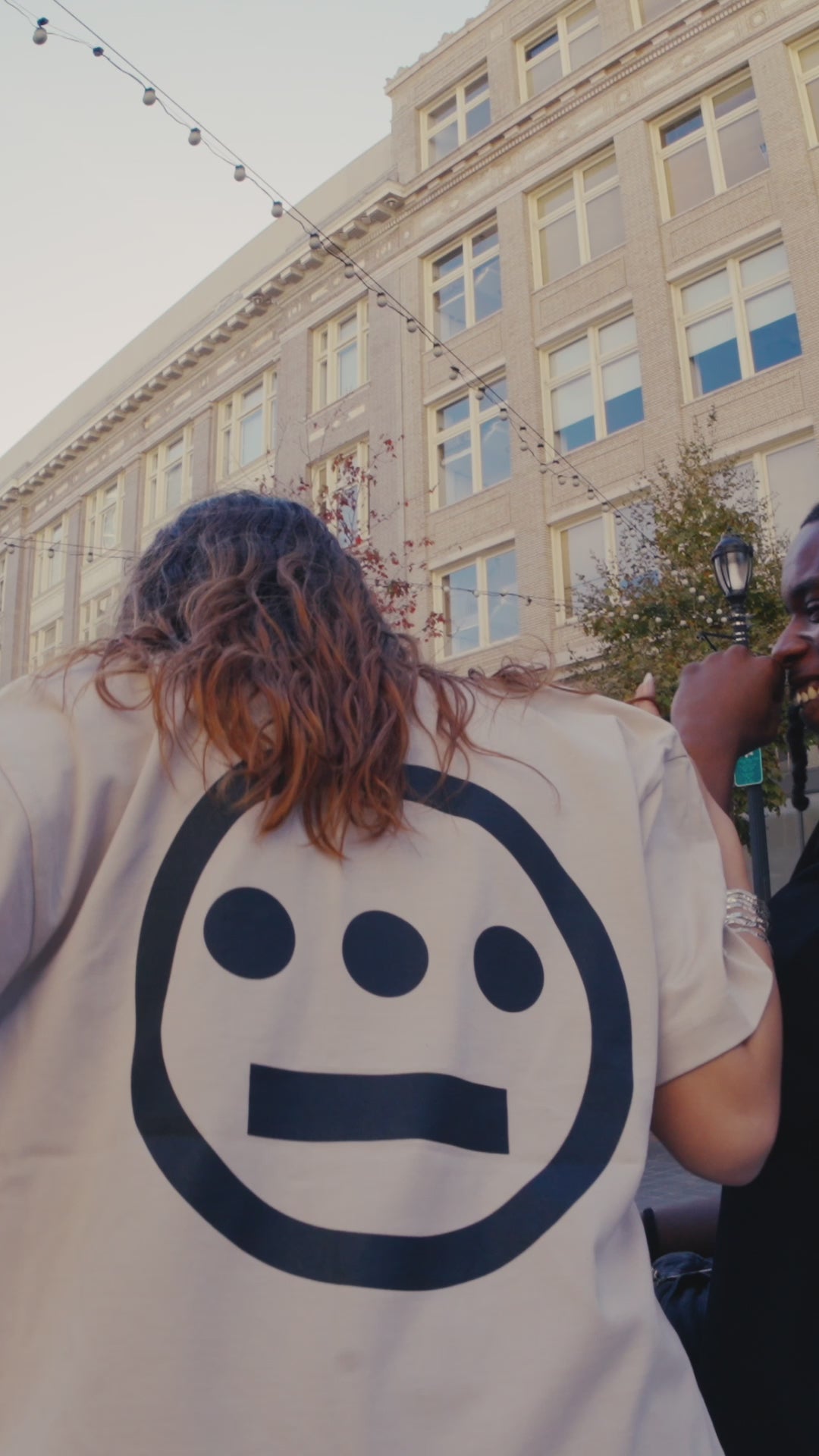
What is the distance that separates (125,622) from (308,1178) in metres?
0.67

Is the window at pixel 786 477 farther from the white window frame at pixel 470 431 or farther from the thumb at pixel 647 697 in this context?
the thumb at pixel 647 697

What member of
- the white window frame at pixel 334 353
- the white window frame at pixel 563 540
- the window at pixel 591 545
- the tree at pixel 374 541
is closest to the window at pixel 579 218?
the white window frame at pixel 334 353

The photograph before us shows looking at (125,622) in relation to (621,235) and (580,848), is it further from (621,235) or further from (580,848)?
(621,235)

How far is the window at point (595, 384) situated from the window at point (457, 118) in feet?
18.3

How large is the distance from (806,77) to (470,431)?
7.37 meters

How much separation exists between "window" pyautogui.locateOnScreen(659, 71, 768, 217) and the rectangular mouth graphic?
60.1 ft

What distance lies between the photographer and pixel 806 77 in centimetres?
1616

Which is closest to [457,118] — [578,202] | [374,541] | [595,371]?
[578,202]

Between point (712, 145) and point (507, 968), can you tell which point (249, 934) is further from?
point (712, 145)

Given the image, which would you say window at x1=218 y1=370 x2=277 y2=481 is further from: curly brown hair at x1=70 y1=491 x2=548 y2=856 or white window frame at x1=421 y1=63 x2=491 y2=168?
curly brown hair at x1=70 y1=491 x2=548 y2=856

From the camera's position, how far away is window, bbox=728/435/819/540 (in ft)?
49.1

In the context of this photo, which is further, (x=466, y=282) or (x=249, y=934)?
(x=466, y=282)

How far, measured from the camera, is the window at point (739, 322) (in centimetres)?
1580

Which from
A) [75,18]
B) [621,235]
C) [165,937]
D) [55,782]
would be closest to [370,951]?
[165,937]
